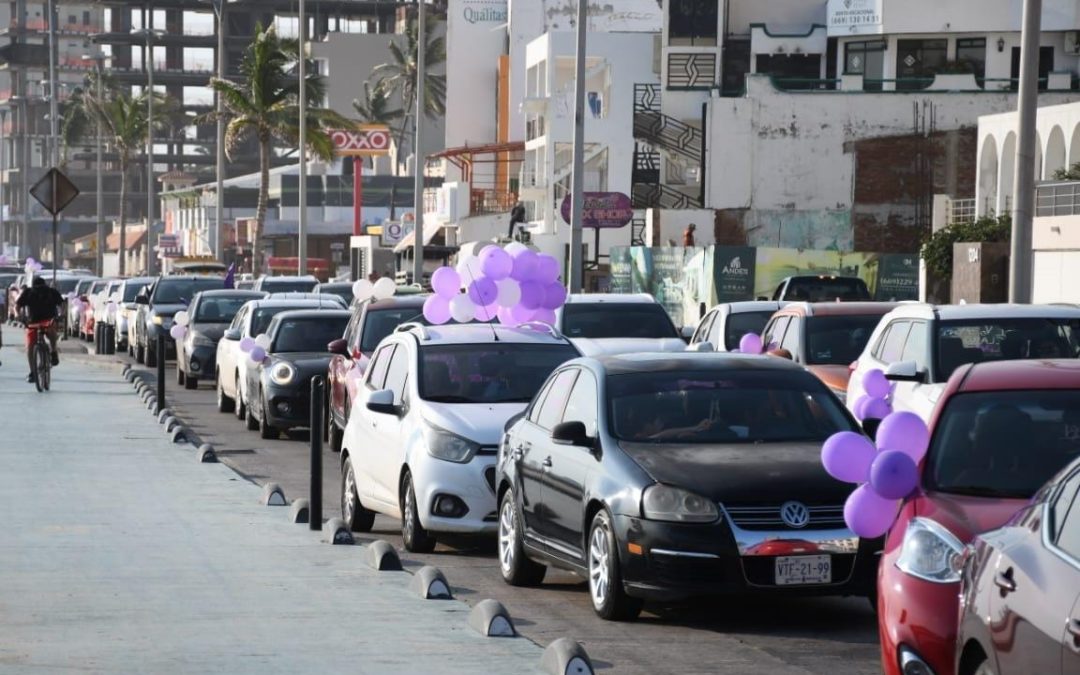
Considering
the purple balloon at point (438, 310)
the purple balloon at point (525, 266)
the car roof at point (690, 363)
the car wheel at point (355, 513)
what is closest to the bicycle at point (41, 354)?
the purple balloon at point (525, 266)

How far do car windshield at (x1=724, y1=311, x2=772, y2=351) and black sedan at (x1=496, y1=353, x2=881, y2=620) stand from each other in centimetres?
1220

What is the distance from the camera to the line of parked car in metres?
7.15

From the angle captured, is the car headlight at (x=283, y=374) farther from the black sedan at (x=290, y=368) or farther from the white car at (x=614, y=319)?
the white car at (x=614, y=319)

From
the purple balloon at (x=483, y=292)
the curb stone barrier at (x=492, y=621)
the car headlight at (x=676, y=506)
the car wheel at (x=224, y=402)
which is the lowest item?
the car wheel at (x=224, y=402)

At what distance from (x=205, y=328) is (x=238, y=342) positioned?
6547 mm

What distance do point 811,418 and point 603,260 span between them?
55.7m

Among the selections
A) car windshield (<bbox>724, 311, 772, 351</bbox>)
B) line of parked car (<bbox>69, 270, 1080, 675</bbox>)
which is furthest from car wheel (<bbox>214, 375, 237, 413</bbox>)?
line of parked car (<bbox>69, 270, 1080, 675</bbox>)

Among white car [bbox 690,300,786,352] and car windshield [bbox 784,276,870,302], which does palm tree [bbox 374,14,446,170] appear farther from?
white car [bbox 690,300,786,352]

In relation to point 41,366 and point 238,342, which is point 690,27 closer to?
point 41,366

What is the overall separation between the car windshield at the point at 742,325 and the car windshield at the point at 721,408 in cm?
1310

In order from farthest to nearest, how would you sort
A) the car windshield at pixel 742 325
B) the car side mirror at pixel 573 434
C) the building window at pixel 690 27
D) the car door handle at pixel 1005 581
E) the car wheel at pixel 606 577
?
the building window at pixel 690 27 → the car windshield at pixel 742 325 → the car side mirror at pixel 573 434 → the car wheel at pixel 606 577 → the car door handle at pixel 1005 581

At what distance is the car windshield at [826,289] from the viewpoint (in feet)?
108

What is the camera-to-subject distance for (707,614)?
1178cm

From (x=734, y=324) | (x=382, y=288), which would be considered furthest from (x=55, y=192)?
(x=734, y=324)
